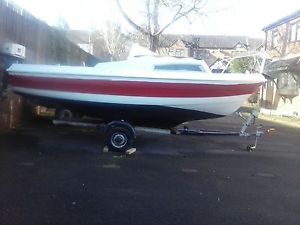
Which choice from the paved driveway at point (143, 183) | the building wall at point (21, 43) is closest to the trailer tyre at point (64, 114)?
the paved driveway at point (143, 183)

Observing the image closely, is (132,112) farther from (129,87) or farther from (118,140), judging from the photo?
(118,140)

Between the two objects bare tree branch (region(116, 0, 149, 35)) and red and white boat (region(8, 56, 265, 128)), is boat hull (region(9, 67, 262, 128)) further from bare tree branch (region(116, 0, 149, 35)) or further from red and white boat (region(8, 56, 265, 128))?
bare tree branch (region(116, 0, 149, 35))

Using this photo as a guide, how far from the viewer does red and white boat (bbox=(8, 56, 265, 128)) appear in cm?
962

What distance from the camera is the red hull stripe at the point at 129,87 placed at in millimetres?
9609

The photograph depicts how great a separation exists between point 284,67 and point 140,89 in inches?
785

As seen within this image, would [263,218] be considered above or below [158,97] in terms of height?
below

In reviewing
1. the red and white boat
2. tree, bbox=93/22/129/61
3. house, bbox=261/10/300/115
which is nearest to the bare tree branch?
house, bbox=261/10/300/115

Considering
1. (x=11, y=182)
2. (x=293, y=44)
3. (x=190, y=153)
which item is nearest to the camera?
(x=11, y=182)

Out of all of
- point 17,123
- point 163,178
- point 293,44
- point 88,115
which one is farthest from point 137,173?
point 293,44

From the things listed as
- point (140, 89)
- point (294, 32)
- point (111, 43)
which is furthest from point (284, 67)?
point (111, 43)

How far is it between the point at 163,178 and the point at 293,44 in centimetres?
2531

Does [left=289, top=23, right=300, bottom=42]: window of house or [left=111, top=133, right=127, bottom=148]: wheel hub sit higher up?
[left=289, top=23, right=300, bottom=42]: window of house

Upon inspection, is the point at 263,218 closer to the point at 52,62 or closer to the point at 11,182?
the point at 11,182

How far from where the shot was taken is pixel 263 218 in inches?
213
